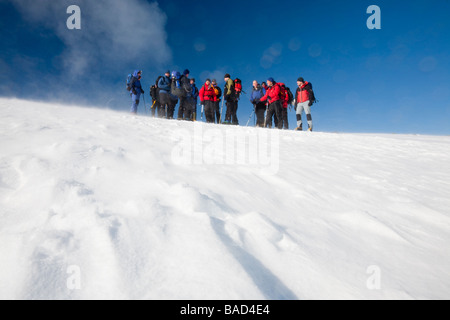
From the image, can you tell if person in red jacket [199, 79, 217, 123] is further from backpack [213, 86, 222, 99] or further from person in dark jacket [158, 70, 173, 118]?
person in dark jacket [158, 70, 173, 118]

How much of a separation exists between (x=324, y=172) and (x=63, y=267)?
263 cm

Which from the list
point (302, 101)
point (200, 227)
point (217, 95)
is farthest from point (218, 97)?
point (200, 227)

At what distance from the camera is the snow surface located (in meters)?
0.96

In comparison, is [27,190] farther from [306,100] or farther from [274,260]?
[306,100]

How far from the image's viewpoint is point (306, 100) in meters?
6.98

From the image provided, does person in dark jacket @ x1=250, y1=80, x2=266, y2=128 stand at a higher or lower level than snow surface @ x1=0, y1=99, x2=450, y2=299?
higher

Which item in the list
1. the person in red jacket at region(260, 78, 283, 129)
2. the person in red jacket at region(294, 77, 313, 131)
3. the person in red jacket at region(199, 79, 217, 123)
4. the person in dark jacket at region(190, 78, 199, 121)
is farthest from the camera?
the person in dark jacket at region(190, 78, 199, 121)

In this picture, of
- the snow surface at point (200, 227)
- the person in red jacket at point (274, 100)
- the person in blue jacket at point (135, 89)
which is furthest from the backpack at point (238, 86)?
the snow surface at point (200, 227)

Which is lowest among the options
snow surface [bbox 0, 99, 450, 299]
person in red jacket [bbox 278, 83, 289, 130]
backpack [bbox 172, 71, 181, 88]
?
snow surface [bbox 0, 99, 450, 299]

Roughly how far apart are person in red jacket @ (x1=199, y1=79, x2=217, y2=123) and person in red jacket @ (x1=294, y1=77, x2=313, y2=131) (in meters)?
2.95

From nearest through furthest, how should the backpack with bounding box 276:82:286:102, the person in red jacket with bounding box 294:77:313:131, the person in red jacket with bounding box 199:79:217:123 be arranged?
the person in red jacket with bounding box 294:77:313:131
the backpack with bounding box 276:82:286:102
the person in red jacket with bounding box 199:79:217:123

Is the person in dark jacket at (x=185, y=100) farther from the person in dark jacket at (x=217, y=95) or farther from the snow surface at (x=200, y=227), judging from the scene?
the snow surface at (x=200, y=227)

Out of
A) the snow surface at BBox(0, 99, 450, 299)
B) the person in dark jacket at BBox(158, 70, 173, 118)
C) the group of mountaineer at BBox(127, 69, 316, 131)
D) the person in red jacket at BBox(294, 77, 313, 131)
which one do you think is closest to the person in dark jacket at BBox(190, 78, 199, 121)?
the group of mountaineer at BBox(127, 69, 316, 131)

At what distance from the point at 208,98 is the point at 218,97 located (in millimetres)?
425
